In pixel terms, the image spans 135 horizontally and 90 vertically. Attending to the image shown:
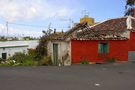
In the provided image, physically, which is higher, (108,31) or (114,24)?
(114,24)

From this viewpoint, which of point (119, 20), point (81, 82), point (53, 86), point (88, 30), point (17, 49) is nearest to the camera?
point (53, 86)

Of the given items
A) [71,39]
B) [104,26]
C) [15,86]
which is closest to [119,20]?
[104,26]

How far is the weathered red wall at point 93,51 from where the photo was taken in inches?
973

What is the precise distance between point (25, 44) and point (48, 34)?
12.8m

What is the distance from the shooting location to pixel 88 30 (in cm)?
2725

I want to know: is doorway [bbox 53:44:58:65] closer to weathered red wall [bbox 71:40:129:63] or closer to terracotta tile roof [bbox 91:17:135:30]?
weathered red wall [bbox 71:40:129:63]

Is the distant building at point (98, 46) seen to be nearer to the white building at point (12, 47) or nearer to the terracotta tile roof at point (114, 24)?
the terracotta tile roof at point (114, 24)

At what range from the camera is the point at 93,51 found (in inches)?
987

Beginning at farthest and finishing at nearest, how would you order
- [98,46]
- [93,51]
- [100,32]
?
[100,32] → [98,46] → [93,51]

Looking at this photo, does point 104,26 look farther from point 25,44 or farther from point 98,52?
point 25,44

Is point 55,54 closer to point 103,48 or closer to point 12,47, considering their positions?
point 103,48

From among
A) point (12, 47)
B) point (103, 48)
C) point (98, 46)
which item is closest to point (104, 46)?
point (103, 48)

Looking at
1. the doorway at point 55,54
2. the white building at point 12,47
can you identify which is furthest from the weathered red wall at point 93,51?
the white building at point 12,47

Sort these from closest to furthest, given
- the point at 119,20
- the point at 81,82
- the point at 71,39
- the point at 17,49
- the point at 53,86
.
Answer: the point at 53,86 < the point at 81,82 < the point at 71,39 < the point at 119,20 < the point at 17,49
